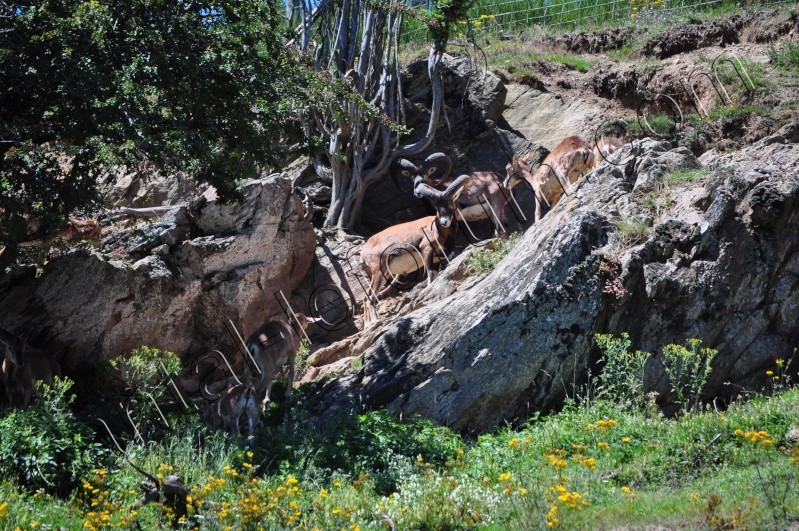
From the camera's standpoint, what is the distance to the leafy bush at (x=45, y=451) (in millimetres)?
10219

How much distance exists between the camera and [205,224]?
56.4 ft

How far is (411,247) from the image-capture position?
17.7 m

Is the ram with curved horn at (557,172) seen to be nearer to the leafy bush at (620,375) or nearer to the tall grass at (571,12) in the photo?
the leafy bush at (620,375)

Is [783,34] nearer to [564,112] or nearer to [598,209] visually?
[564,112]

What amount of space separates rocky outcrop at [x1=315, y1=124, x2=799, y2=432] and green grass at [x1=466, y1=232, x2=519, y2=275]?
1764mm

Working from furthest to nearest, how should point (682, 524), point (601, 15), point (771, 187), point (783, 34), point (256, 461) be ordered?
point (601, 15) < point (783, 34) < point (771, 187) < point (256, 461) < point (682, 524)

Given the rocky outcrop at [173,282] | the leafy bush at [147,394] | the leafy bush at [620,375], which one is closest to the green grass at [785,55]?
the rocky outcrop at [173,282]

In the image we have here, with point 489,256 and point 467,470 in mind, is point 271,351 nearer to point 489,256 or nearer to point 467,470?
point 489,256

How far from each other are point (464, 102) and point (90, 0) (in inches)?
392

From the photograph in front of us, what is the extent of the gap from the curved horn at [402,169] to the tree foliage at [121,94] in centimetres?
534

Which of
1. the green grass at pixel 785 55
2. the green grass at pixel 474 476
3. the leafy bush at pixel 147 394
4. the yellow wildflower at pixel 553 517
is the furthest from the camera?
the green grass at pixel 785 55

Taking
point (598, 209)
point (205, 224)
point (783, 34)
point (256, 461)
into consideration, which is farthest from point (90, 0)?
point (783, 34)

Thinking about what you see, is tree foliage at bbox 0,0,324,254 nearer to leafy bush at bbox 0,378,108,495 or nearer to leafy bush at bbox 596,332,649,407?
leafy bush at bbox 0,378,108,495

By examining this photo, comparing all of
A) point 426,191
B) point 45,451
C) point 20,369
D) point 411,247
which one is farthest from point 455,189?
point 45,451
